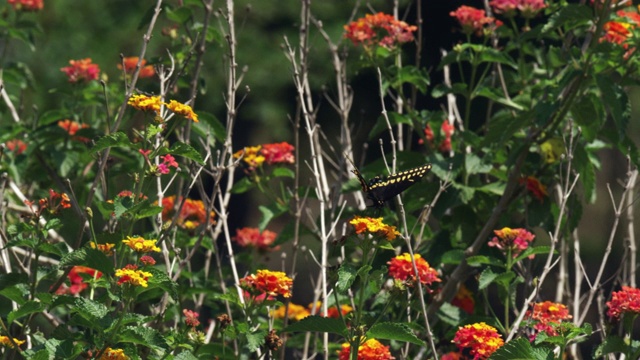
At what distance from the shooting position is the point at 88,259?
2580mm

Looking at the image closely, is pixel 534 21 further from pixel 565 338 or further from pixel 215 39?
pixel 565 338

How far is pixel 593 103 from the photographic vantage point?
137 inches

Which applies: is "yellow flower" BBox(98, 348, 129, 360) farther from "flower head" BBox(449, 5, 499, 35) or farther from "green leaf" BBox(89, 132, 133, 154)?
"flower head" BBox(449, 5, 499, 35)

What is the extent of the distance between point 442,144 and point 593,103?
69 cm

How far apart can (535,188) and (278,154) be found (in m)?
0.93

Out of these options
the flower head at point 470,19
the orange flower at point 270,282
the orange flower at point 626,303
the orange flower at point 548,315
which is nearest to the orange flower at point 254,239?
the flower head at point 470,19

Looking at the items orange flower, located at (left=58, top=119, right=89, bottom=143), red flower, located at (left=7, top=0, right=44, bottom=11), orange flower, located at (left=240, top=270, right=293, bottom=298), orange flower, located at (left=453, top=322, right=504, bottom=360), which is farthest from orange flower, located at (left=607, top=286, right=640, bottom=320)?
red flower, located at (left=7, top=0, right=44, bottom=11)

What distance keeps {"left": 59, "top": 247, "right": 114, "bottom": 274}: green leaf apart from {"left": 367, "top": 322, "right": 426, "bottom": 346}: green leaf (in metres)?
0.68

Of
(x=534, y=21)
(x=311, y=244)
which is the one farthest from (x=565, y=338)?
(x=311, y=244)

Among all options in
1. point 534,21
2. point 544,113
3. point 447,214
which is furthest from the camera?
point 534,21

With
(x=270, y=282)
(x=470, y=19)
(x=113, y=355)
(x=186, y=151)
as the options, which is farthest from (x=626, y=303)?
(x=470, y=19)

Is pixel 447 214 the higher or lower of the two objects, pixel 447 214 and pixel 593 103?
the lower

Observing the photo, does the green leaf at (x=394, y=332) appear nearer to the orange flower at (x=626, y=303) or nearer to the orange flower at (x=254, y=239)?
the orange flower at (x=626, y=303)

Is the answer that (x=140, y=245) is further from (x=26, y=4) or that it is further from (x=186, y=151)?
(x=26, y=4)
